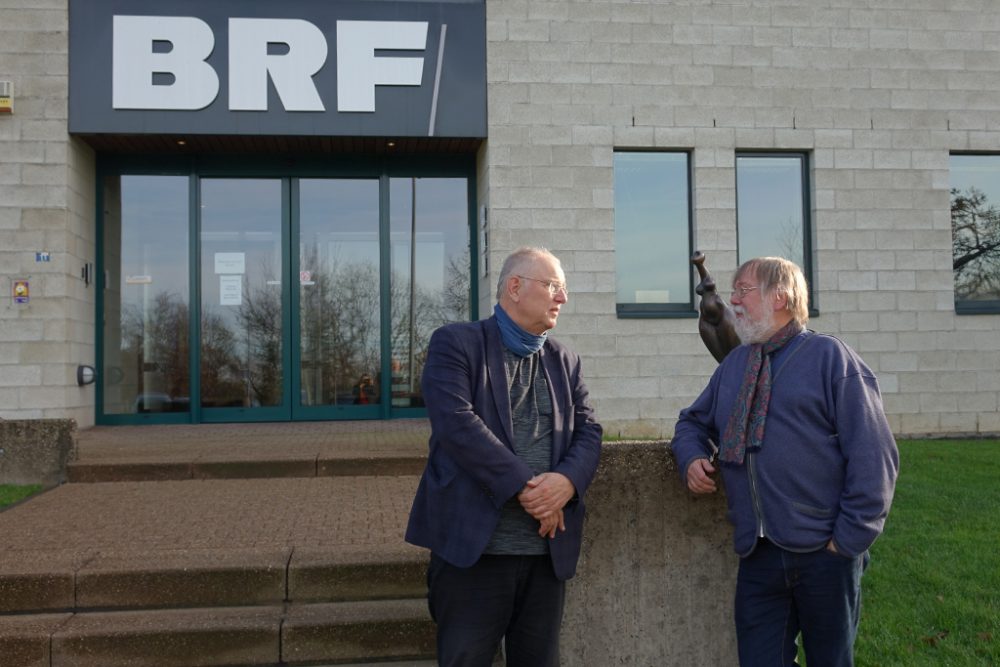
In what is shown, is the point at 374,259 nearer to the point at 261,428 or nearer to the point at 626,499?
the point at 261,428

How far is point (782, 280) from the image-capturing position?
3031mm

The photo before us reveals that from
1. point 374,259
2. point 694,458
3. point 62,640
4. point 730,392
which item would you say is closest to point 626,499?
point 694,458

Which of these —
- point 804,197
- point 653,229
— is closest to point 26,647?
point 653,229

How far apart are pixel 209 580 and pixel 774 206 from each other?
857 centimetres

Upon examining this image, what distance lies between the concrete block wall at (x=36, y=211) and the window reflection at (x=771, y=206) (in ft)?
26.2

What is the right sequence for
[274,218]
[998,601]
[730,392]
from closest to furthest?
[730,392] → [998,601] → [274,218]

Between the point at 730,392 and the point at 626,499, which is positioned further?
the point at 626,499

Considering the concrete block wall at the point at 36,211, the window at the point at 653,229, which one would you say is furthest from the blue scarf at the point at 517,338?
the concrete block wall at the point at 36,211

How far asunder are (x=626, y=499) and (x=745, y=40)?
27.7ft

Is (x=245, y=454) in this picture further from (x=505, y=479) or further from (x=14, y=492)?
(x=505, y=479)

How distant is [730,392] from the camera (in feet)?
10.5

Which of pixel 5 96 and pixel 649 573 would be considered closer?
pixel 649 573

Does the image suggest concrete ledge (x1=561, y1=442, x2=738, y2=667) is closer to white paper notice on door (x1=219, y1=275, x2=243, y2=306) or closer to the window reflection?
the window reflection

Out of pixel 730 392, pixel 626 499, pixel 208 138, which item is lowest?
pixel 626 499
